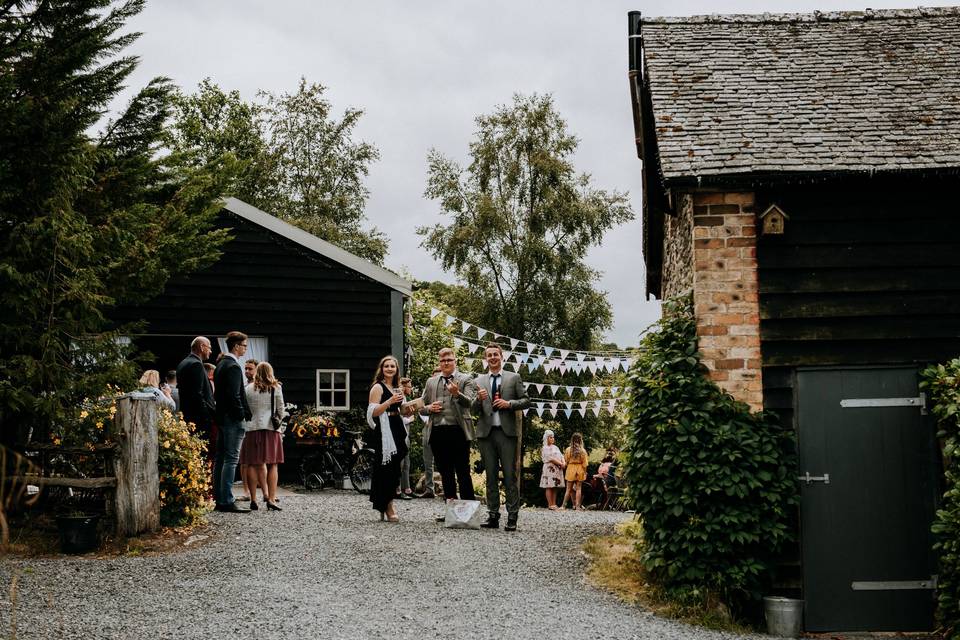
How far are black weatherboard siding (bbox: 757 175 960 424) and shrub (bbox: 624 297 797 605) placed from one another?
520mm

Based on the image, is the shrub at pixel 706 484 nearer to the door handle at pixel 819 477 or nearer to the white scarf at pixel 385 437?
the door handle at pixel 819 477

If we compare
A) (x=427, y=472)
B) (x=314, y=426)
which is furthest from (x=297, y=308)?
(x=427, y=472)

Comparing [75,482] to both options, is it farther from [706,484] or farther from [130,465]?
[706,484]

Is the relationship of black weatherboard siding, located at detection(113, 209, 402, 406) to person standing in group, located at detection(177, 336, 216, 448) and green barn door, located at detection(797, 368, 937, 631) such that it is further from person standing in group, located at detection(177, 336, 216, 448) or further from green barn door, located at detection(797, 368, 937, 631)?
green barn door, located at detection(797, 368, 937, 631)

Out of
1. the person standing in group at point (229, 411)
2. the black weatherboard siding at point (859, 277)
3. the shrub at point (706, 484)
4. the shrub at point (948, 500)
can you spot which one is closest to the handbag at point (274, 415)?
the person standing in group at point (229, 411)

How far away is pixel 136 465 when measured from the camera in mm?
8680

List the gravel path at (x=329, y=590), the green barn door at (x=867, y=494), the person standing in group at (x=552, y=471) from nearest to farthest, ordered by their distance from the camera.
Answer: the gravel path at (x=329, y=590) < the green barn door at (x=867, y=494) < the person standing in group at (x=552, y=471)

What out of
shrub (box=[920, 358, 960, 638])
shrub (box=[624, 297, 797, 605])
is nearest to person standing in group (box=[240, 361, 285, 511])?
shrub (box=[624, 297, 797, 605])

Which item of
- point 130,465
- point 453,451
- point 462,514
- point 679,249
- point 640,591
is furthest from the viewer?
point 453,451

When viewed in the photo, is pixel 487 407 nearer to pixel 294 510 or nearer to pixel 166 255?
pixel 294 510

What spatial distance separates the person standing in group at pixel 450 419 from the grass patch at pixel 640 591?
5.40ft

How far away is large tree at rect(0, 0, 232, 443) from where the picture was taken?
27.6 feet

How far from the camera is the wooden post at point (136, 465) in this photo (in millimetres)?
8633

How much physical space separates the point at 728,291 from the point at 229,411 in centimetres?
537
